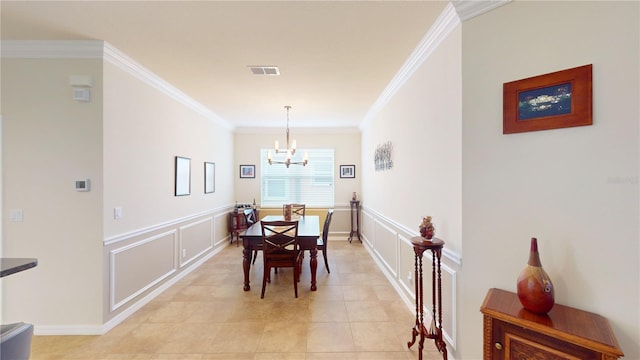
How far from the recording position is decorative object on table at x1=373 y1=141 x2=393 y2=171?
12.0ft

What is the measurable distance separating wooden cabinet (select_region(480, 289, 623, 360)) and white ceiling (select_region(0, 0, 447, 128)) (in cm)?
201

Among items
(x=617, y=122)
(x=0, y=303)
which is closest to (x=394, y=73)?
(x=617, y=122)

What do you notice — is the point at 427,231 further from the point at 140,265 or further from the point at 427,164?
the point at 140,265

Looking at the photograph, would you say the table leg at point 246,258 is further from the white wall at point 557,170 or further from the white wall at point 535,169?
the white wall at point 557,170

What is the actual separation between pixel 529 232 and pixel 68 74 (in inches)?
155

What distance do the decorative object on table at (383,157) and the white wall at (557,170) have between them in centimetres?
187

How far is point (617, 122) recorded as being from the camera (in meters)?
1.25

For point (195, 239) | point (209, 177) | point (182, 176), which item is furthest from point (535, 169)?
point (209, 177)

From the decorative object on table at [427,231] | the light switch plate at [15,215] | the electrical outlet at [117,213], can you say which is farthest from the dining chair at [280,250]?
the light switch plate at [15,215]

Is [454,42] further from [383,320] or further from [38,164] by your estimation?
[38,164]

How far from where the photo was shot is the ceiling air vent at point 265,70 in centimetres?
280

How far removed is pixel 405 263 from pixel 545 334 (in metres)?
1.75

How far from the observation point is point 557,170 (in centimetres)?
144

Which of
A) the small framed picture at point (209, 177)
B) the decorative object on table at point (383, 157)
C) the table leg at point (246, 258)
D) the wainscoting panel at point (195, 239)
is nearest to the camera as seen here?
the table leg at point (246, 258)
